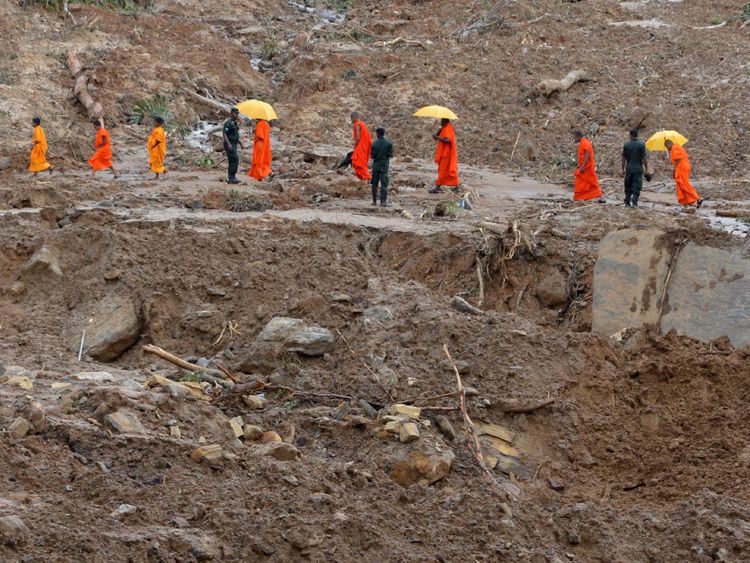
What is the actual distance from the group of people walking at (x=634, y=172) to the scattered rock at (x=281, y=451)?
8.01 m

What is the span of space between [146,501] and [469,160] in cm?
1390

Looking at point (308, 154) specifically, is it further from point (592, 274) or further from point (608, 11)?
point (608, 11)

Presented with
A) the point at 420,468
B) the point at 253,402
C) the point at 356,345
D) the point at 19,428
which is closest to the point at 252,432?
the point at 253,402

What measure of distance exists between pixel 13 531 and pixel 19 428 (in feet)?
3.99

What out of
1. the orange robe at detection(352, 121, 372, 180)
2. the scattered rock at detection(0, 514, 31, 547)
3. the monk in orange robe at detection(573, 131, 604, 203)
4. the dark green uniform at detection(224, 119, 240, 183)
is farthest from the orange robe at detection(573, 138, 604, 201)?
the scattered rock at detection(0, 514, 31, 547)

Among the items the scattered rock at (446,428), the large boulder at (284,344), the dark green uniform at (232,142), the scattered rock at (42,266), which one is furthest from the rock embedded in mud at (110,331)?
the dark green uniform at (232,142)

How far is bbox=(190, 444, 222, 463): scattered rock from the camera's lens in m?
5.75

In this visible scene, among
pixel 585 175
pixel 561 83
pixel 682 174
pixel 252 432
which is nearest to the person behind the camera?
pixel 252 432

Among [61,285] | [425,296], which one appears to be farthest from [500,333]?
[61,285]

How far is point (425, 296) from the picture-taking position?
892 centimetres

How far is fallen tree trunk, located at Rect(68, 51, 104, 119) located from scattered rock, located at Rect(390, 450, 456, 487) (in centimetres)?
1310

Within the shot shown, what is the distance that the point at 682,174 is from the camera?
13.2 m

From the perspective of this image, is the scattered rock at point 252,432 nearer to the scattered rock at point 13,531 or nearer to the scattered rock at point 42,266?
the scattered rock at point 13,531

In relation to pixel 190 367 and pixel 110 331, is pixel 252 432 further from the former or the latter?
pixel 110 331
